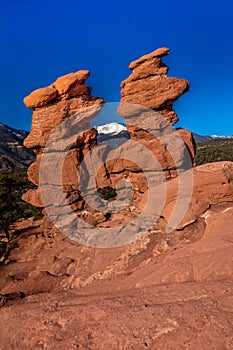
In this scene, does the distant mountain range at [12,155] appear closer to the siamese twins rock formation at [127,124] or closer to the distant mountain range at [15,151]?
the distant mountain range at [15,151]

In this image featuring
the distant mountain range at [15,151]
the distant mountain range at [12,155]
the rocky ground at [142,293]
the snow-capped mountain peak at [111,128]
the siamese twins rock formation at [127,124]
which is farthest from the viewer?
the snow-capped mountain peak at [111,128]

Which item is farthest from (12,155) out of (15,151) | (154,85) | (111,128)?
(154,85)

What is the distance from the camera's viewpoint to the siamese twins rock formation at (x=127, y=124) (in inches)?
787

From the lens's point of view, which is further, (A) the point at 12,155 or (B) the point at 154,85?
(A) the point at 12,155

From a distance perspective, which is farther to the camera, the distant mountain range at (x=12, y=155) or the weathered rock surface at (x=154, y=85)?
the distant mountain range at (x=12, y=155)

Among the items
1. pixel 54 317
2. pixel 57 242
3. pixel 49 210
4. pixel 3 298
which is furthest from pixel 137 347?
pixel 49 210

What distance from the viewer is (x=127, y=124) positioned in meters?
21.3

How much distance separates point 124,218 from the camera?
2044 cm

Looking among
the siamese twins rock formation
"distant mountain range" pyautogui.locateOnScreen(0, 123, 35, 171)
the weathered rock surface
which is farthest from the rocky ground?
"distant mountain range" pyautogui.locateOnScreen(0, 123, 35, 171)

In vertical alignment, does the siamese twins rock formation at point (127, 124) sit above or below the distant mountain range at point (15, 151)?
above

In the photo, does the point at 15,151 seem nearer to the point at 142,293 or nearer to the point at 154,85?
the point at 154,85

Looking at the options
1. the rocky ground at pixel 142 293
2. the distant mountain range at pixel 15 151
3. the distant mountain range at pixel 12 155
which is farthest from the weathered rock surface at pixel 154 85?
the distant mountain range at pixel 12 155

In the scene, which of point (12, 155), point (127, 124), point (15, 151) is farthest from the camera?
point (15, 151)

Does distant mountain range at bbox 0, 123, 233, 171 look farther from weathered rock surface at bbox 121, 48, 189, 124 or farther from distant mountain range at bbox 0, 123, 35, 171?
weathered rock surface at bbox 121, 48, 189, 124
